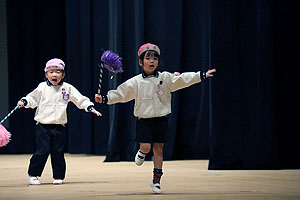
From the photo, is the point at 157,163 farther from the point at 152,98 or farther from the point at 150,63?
the point at 150,63


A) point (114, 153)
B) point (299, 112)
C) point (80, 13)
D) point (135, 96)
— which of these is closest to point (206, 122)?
point (114, 153)

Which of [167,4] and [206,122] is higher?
[167,4]

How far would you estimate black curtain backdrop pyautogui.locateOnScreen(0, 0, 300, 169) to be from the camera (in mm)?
5316

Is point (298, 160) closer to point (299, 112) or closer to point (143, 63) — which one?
point (299, 112)

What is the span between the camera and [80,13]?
24.6 ft

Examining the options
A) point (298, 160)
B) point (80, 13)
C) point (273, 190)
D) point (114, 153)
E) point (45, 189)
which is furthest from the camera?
point (80, 13)

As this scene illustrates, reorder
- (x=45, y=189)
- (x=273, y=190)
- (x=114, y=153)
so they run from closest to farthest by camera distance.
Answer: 1. (x=273, y=190)
2. (x=45, y=189)
3. (x=114, y=153)

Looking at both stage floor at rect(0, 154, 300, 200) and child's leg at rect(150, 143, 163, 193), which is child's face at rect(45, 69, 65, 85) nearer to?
stage floor at rect(0, 154, 300, 200)

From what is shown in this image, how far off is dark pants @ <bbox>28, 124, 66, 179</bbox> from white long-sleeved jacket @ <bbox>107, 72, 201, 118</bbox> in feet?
2.50

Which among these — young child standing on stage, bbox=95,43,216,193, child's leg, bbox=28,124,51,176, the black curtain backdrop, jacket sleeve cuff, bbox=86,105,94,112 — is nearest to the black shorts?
young child standing on stage, bbox=95,43,216,193

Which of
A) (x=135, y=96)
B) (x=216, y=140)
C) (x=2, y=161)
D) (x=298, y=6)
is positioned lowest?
(x=2, y=161)

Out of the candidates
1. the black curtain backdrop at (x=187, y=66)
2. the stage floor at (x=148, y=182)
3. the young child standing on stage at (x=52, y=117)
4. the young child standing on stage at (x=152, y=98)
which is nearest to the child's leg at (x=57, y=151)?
the young child standing on stage at (x=52, y=117)

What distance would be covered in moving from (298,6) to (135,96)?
83.4 inches

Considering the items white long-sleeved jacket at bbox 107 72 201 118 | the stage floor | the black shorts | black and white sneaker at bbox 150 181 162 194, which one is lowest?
the stage floor
